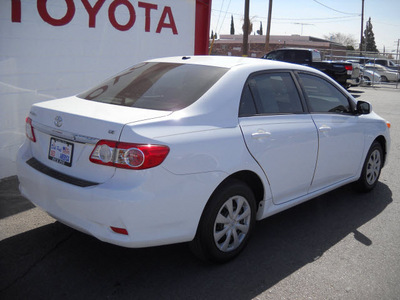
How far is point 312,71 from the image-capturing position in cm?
451

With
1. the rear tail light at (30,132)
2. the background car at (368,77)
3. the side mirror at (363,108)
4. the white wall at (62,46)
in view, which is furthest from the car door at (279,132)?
Result: the background car at (368,77)

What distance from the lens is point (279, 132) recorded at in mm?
3734

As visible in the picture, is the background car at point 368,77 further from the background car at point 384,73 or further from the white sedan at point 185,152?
the white sedan at point 185,152

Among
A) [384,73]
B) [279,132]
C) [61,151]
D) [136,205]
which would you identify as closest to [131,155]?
[136,205]

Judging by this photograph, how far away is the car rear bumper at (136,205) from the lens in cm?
279

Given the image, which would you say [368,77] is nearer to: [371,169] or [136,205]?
[371,169]

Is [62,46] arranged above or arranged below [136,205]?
above

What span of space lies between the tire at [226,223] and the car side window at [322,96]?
53.9 inches

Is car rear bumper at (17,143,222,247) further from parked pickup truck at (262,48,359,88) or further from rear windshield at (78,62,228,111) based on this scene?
parked pickup truck at (262,48,359,88)

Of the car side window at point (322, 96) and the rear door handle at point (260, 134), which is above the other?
the car side window at point (322, 96)

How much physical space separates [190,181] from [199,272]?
855 mm

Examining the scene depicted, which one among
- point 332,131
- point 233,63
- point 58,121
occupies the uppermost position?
point 233,63

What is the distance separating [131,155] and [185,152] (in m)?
0.38

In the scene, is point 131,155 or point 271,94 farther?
point 271,94
